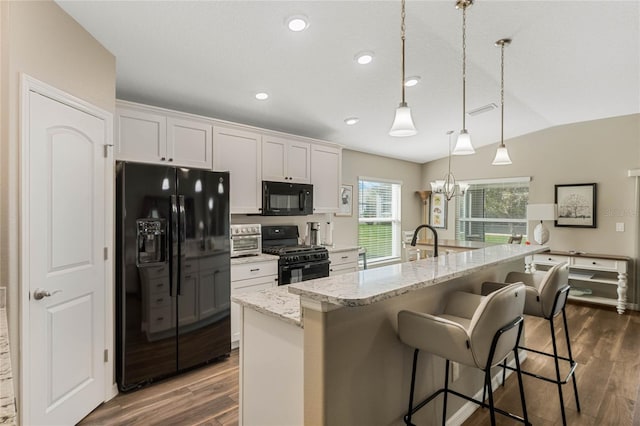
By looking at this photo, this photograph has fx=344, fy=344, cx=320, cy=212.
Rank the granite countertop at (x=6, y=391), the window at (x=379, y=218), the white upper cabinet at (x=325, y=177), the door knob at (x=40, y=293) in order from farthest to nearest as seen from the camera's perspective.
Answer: the window at (x=379, y=218) → the white upper cabinet at (x=325, y=177) → the door knob at (x=40, y=293) → the granite countertop at (x=6, y=391)

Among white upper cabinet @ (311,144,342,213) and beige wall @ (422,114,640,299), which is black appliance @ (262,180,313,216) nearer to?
white upper cabinet @ (311,144,342,213)

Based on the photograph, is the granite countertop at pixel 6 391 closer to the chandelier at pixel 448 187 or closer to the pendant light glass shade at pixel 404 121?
the pendant light glass shade at pixel 404 121

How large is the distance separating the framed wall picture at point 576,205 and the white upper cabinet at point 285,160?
13.4ft

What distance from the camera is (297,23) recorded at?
2.37m

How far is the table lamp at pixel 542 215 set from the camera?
5.07m

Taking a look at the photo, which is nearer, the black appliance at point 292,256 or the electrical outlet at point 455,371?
the electrical outlet at point 455,371

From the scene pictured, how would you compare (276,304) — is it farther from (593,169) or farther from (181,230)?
(593,169)

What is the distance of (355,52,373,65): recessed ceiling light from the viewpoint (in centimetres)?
285

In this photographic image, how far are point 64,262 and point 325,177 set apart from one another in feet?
10.1

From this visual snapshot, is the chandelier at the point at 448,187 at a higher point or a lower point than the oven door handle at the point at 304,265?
higher

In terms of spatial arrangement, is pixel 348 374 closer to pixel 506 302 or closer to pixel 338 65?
pixel 506 302

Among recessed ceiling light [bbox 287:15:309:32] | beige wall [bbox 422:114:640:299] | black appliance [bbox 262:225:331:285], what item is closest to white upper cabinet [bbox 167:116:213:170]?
black appliance [bbox 262:225:331:285]

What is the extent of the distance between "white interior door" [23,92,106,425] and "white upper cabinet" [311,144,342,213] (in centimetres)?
252

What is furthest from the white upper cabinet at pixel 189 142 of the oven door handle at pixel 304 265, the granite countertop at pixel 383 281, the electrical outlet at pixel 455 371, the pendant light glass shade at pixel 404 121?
the electrical outlet at pixel 455 371
